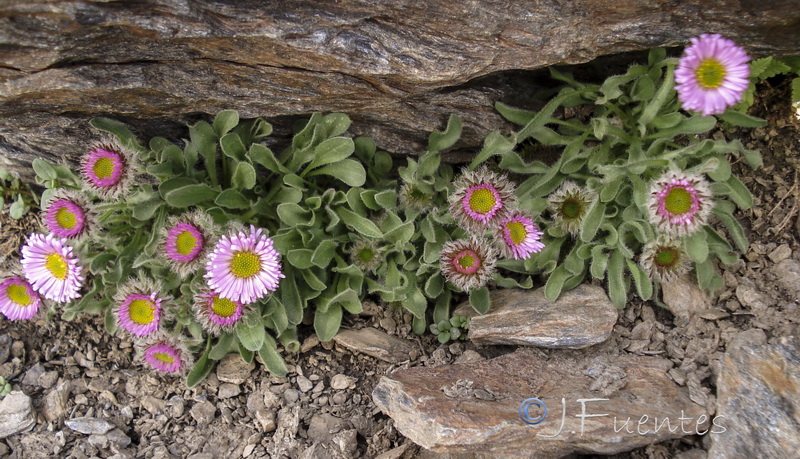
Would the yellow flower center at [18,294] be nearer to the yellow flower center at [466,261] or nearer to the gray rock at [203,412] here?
the gray rock at [203,412]

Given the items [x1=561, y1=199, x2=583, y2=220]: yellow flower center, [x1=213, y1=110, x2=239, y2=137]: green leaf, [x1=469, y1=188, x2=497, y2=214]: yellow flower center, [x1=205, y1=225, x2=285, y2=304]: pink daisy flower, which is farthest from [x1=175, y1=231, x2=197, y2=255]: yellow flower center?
[x1=561, y1=199, x2=583, y2=220]: yellow flower center

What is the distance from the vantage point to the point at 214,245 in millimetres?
3408

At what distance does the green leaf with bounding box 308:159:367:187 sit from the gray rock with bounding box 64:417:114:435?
72.3 inches

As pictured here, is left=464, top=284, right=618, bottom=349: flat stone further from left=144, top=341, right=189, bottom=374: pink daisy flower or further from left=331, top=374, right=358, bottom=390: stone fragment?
left=144, top=341, right=189, bottom=374: pink daisy flower

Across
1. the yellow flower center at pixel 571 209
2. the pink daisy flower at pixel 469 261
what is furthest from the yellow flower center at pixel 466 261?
the yellow flower center at pixel 571 209

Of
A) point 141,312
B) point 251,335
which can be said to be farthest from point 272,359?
Result: point 141,312

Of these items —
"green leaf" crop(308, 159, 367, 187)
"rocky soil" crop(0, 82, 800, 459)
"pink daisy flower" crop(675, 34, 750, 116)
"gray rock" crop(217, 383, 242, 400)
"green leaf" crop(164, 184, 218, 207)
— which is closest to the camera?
"pink daisy flower" crop(675, 34, 750, 116)

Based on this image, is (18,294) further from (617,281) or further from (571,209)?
(617,281)

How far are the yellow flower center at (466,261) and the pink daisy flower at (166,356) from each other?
1.63 meters

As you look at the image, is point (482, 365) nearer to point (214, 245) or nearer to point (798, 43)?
point (214, 245)

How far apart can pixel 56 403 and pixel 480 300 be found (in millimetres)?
2510

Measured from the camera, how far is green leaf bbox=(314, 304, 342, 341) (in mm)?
3689

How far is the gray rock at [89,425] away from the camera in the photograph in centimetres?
355

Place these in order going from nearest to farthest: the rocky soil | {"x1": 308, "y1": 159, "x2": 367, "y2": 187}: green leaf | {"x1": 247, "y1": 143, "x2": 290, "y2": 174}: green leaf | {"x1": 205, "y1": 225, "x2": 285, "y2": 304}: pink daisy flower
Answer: the rocky soil, {"x1": 205, "y1": 225, "x2": 285, "y2": 304}: pink daisy flower, {"x1": 247, "y1": 143, "x2": 290, "y2": 174}: green leaf, {"x1": 308, "y1": 159, "x2": 367, "y2": 187}: green leaf
